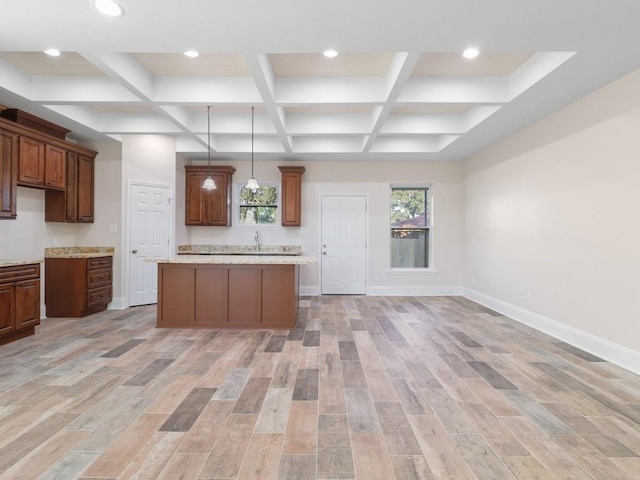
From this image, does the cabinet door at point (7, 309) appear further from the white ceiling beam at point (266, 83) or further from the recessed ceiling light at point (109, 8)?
the white ceiling beam at point (266, 83)

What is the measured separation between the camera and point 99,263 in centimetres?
507

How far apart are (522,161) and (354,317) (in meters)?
3.31

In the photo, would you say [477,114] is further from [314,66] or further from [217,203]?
[217,203]

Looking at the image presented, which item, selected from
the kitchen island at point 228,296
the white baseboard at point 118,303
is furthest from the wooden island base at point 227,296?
the white baseboard at point 118,303

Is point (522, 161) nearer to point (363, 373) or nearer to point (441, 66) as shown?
point (441, 66)

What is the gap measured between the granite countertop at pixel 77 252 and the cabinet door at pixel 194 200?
56.6 inches

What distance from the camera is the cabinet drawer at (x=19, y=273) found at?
3.55 m

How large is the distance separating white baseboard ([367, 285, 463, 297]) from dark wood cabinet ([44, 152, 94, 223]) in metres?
5.23

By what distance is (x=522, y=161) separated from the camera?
469cm

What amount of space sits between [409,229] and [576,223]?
11.1ft

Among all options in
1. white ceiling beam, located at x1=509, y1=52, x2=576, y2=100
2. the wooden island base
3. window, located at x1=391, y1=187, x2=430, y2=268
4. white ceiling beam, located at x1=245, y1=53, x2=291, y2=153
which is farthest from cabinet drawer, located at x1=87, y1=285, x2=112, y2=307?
white ceiling beam, located at x1=509, y1=52, x2=576, y2=100

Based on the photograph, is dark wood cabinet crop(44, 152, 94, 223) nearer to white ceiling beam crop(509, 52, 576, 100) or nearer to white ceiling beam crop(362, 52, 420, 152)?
white ceiling beam crop(362, 52, 420, 152)

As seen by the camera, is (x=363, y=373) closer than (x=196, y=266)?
Yes

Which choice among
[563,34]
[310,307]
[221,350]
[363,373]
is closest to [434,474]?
[363,373]
